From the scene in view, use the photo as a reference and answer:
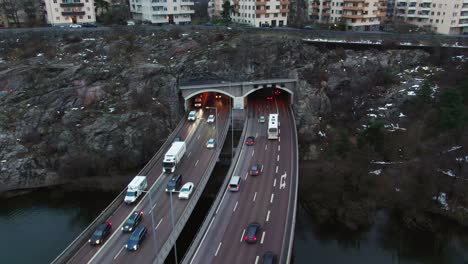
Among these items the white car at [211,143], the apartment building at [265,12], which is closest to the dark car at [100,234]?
the white car at [211,143]

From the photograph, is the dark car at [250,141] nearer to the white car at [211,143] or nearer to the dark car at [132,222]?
the white car at [211,143]

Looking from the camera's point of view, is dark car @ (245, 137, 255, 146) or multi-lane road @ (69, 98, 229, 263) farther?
dark car @ (245, 137, 255, 146)

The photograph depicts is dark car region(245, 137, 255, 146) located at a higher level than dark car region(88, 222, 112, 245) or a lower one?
higher

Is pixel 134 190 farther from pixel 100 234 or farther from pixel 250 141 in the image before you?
pixel 250 141

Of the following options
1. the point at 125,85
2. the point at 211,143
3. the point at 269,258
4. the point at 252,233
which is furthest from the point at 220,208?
the point at 125,85

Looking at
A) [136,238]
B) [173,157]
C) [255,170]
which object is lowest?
[136,238]

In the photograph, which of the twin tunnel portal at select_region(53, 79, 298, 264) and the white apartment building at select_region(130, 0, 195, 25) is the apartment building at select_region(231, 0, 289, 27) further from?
the twin tunnel portal at select_region(53, 79, 298, 264)

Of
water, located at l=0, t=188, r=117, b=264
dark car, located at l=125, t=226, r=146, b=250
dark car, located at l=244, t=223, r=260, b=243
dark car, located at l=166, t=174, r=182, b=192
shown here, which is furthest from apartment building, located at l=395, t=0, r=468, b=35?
dark car, located at l=125, t=226, r=146, b=250
